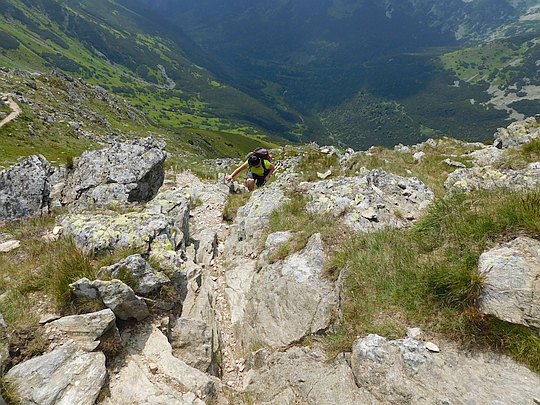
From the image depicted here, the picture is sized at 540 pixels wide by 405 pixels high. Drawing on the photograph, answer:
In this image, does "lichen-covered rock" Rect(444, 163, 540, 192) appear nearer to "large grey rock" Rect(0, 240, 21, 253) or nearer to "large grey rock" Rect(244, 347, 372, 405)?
"large grey rock" Rect(244, 347, 372, 405)

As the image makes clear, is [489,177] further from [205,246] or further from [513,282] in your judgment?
[205,246]

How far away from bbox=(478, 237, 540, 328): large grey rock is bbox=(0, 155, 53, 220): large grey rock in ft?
70.4

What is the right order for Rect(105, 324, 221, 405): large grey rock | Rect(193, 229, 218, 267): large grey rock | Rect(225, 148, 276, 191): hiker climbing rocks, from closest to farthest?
Rect(105, 324, 221, 405): large grey rock → Rect(193, 229, 218, 267): large grey rock → Rect(225, 148, 276, 191): hiker climbing rocks

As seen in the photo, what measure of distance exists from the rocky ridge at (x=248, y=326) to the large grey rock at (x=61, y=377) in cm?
2

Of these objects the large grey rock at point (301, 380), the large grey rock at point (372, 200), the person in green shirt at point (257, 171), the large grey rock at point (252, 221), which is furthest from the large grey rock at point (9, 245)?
the person in green shirt at point (257, 171)

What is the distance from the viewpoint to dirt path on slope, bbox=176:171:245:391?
8538 mm

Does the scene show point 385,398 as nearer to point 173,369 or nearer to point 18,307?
point 173,369

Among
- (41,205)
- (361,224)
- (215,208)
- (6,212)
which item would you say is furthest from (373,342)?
(6,212)

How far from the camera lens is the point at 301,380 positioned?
7.03m

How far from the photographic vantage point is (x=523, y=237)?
654cm

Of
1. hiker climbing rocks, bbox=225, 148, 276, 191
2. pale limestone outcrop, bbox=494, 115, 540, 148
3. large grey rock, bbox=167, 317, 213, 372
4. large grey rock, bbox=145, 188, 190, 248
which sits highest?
pale limestone outcrop, bbox=494, 115, 540, 148

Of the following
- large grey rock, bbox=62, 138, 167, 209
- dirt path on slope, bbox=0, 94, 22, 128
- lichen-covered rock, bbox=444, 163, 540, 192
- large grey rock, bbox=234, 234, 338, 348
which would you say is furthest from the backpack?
dirt path on slope, bbox=0, 94, 22, 128

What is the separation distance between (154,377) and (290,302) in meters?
3.77

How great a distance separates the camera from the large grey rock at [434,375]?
5.27m
